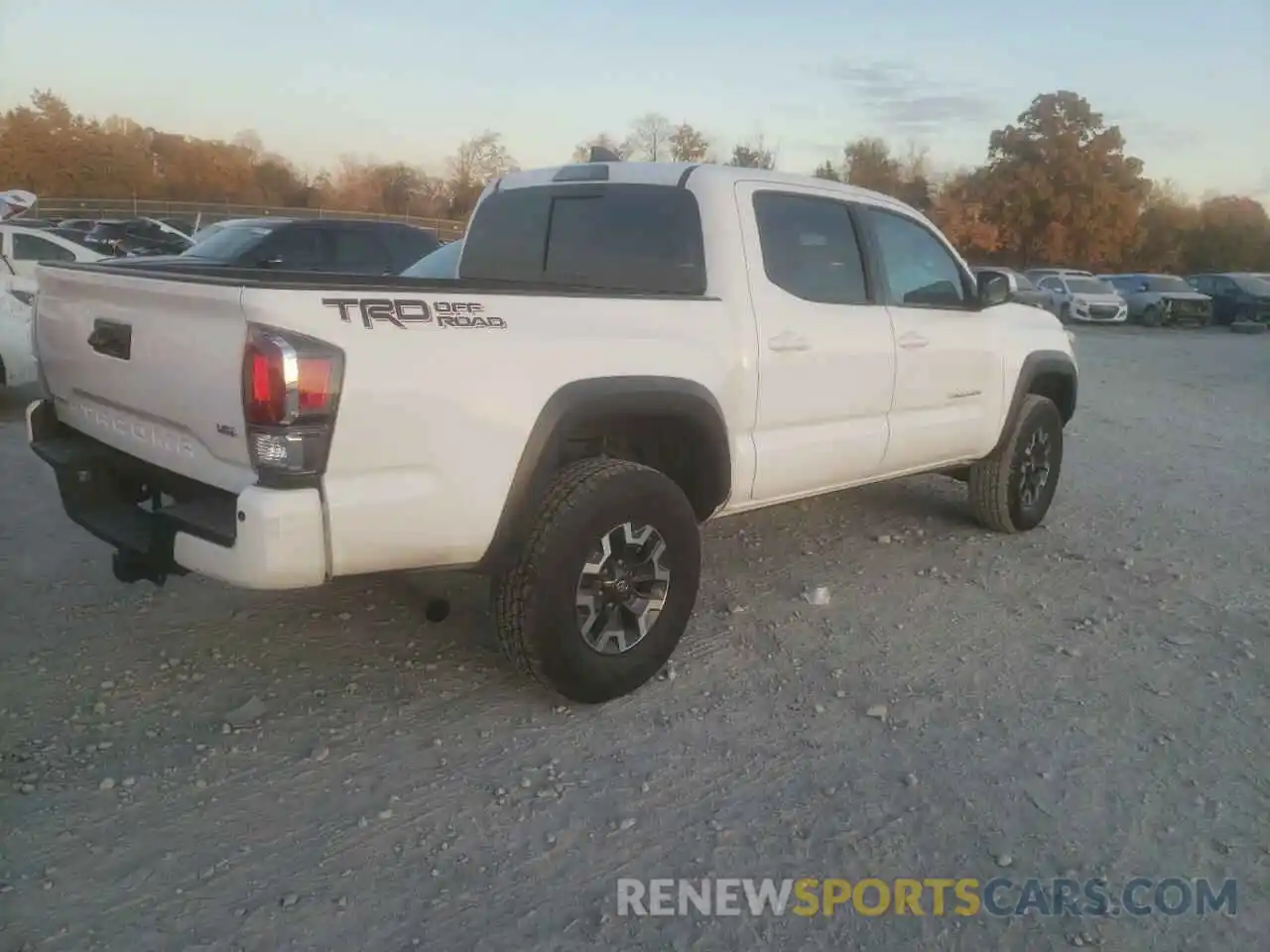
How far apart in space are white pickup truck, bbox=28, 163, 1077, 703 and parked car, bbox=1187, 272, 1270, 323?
31.8 m

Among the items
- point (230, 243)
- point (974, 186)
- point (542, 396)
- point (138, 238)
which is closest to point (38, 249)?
point (230, 243)

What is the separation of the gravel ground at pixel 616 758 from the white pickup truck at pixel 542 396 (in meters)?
0.51

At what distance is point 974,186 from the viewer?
52.8m

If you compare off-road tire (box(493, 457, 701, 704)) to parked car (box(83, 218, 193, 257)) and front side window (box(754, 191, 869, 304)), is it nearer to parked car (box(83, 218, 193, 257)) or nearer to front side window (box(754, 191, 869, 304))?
front side window (box(754, 191, 869, 304))

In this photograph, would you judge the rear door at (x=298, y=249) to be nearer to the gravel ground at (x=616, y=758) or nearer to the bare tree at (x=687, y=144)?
the gravel ground at (x=616, y=758)

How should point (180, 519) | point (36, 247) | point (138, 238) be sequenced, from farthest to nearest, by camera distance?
point (138, 238), point (36, 247), point (180, 519)

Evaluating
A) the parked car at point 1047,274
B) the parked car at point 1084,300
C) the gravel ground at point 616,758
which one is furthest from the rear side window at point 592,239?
the parked car at point 1047,274

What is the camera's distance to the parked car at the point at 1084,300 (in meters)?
29.5

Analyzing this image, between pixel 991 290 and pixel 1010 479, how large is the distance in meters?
1.11

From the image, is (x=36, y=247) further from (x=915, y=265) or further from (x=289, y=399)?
(x=289, y=399)

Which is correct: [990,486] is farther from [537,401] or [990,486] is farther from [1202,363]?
[1202,363]

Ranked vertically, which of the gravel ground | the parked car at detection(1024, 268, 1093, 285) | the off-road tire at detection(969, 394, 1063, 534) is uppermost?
the parked car at detection(1024, 268, 1093, 285)

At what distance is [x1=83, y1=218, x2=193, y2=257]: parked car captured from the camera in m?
20.5

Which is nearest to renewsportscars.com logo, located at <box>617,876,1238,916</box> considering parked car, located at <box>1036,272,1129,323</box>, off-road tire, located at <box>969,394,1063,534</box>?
off-road tire, located at <box>969,394,1063,534</box>
